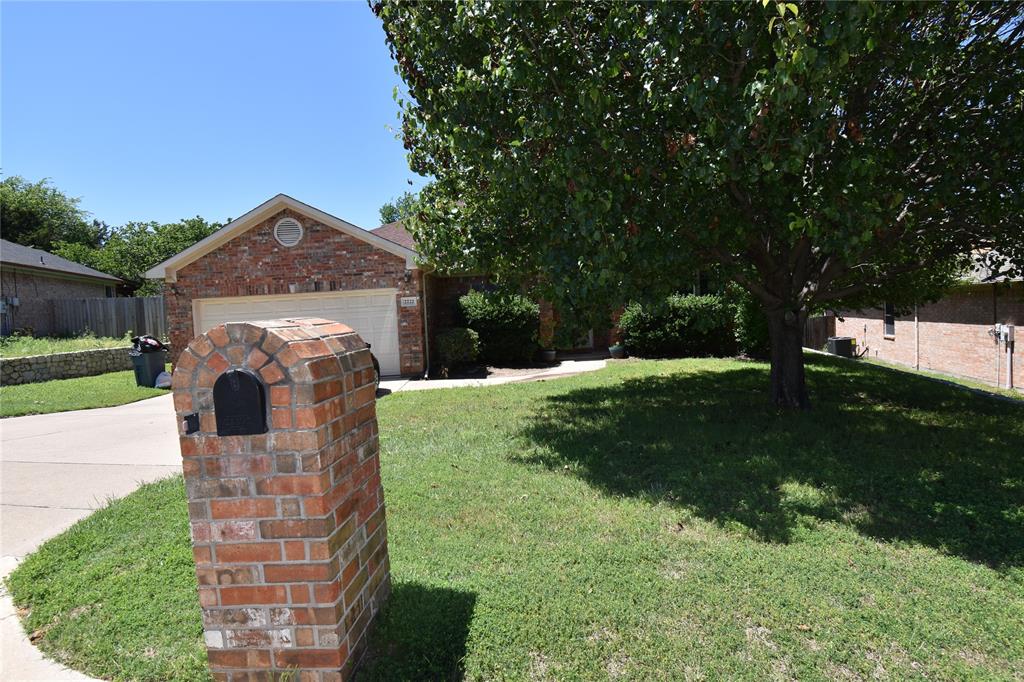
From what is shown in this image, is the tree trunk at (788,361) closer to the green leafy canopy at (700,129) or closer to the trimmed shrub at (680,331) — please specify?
the green leafy canopy at (700,129)

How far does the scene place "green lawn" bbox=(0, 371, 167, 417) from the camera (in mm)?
10273

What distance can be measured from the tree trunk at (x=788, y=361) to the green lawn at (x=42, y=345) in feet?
52.8

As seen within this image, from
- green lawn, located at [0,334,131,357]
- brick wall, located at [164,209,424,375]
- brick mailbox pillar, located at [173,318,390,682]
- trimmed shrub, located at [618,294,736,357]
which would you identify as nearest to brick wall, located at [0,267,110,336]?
green lawn, located at [0,334,131,357]

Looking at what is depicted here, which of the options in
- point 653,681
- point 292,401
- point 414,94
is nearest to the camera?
point 292,401

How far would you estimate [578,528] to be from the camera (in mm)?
4094

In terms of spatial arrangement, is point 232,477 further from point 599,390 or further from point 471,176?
point 599,390

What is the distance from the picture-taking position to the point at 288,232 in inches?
524

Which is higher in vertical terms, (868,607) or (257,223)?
(257,223)

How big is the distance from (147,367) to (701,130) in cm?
1281

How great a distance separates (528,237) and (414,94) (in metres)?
2.16

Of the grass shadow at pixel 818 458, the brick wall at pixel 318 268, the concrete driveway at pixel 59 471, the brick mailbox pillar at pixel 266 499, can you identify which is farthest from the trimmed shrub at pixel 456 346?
the brick mailbox pillar at pixel 266 499

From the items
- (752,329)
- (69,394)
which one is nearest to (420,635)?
(69,394)

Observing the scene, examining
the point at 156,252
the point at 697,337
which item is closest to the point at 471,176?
the point at 697,337

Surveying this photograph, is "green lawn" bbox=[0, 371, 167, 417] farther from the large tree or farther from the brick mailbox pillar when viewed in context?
the brick mailbox pillar
